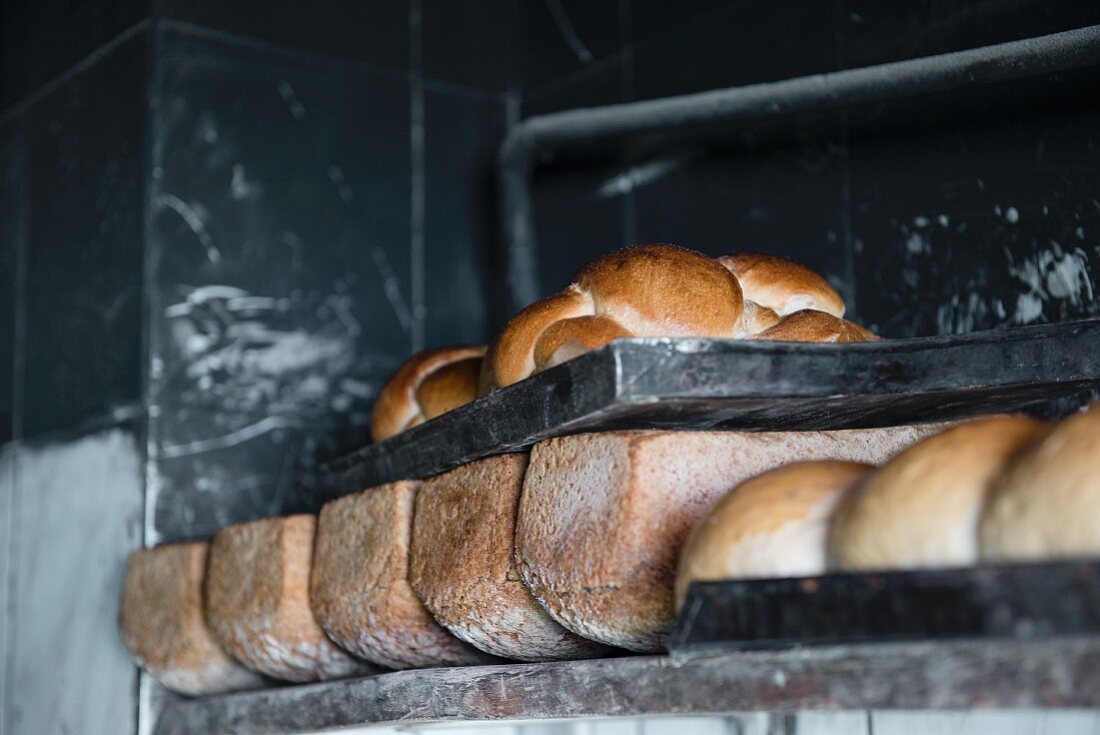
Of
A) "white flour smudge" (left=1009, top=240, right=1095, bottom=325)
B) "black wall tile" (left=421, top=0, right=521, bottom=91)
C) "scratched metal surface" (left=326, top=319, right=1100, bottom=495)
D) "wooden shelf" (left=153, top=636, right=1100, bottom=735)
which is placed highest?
"black wall tile" (left=421, top=0, right=521, bottom=91)

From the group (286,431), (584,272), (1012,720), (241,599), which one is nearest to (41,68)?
(286,431)

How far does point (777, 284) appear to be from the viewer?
108 cm

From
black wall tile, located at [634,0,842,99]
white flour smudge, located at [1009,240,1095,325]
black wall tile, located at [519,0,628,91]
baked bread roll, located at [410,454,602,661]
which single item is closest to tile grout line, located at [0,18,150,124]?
black wall tile, located at [519,0,628,91]

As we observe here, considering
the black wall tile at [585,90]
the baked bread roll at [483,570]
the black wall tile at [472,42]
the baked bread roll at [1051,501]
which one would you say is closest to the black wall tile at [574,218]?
the black wall tile at [585,90]

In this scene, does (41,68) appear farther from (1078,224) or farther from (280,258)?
(1078,224)

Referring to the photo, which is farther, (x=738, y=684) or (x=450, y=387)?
(x=450, y=387)

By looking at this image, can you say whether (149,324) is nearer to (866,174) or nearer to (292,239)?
(292,239)

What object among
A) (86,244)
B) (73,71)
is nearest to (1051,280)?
(86,244)

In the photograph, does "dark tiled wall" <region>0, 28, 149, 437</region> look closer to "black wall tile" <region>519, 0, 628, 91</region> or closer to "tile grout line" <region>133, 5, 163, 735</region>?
"tile grout line" <region>133, 5, 163, 735</region>

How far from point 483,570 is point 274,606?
0.39 m

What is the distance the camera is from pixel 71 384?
1902 mm

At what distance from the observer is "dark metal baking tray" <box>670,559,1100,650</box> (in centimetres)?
60

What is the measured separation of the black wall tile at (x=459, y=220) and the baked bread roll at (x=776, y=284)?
96 centimetres

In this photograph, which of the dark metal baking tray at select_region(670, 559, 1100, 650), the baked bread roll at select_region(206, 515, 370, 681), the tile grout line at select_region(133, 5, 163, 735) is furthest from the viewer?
the tile grout line at select_region(133, 5, 163, 735)
